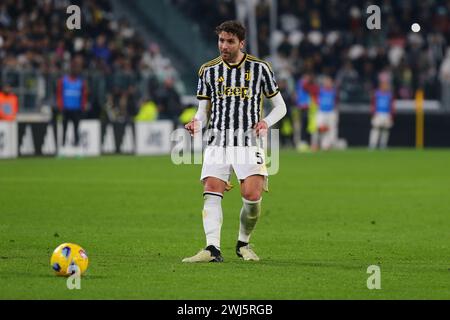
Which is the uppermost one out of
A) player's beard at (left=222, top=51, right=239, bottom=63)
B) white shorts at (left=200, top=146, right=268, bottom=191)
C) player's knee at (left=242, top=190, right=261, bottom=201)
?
player's beard at (left=222, top=51, right=239, bottom=63)

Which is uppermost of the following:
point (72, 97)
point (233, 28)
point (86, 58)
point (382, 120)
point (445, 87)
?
point (233, 28)

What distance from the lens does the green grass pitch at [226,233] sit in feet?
29.5

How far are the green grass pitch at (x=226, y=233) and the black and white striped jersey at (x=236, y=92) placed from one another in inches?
46.7

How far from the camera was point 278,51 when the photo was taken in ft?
129

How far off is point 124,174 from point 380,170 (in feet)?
19.1

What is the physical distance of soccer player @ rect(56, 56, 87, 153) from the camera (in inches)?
1140

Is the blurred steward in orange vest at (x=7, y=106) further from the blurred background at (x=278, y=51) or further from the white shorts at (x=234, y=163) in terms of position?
the white shorts at (x=234, y=163)

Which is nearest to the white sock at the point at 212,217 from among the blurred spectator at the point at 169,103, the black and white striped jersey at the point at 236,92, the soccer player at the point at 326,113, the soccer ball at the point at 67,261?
the black and white striped jersey at the point at 236,92

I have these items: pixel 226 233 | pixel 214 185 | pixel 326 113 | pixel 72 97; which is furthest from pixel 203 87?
pixel 326 113

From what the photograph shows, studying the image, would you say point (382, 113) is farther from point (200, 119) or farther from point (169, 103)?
point (200, 119)

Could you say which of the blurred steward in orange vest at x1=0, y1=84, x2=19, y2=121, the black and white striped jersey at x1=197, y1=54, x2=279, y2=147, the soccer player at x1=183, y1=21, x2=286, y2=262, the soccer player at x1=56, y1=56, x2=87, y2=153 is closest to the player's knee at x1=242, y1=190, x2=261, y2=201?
the soccer player at x1=183, y1=21, x2=286, y2=262

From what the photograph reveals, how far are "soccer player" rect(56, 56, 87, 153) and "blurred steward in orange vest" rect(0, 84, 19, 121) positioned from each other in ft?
3.60

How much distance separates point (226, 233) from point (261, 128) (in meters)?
3.34

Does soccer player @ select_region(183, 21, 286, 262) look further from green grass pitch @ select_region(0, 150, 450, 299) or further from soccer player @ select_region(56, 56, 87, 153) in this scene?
soccer player @ select_region(56, 56, 87, 153)
